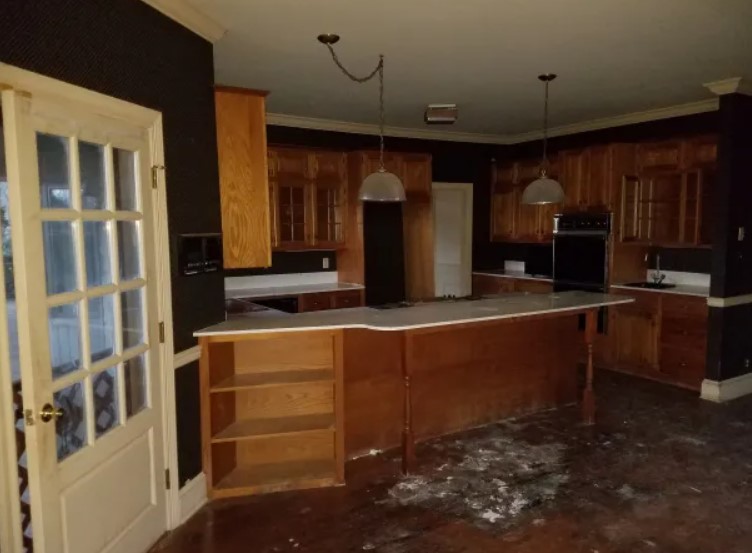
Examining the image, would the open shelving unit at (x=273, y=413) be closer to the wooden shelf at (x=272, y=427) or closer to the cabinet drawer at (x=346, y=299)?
the wooden shelf at (x=272, y=427)

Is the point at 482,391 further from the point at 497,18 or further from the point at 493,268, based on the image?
the point at 493,268

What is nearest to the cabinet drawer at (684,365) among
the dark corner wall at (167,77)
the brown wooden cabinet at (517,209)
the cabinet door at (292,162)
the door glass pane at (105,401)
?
the brown wooden cabinet at (517,209)

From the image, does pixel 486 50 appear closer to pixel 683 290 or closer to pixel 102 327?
pixel 102 327

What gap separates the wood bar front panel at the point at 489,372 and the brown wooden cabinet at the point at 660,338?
3.83ft

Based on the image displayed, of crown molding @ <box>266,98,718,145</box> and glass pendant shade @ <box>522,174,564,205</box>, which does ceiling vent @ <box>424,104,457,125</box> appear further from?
crown molding @ <box>266,98,718,145</box>

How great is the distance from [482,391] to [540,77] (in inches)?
95.6

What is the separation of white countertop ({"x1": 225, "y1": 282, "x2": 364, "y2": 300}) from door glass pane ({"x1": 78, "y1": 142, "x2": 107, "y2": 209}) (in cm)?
298

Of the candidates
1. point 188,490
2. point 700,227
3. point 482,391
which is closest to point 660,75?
point 700,227

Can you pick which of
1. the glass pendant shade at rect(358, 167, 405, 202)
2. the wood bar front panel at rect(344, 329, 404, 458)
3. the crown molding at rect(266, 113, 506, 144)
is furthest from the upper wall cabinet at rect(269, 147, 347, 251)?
the wood bar front panel at rect(344, 329, 404, 458)

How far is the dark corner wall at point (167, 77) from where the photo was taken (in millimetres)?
1901

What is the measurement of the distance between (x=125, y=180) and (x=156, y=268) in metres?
0.44

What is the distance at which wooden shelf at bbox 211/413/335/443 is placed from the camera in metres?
3.18

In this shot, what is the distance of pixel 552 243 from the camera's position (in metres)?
6.54

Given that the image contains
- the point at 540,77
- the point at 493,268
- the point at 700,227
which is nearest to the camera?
the point at 540,77
